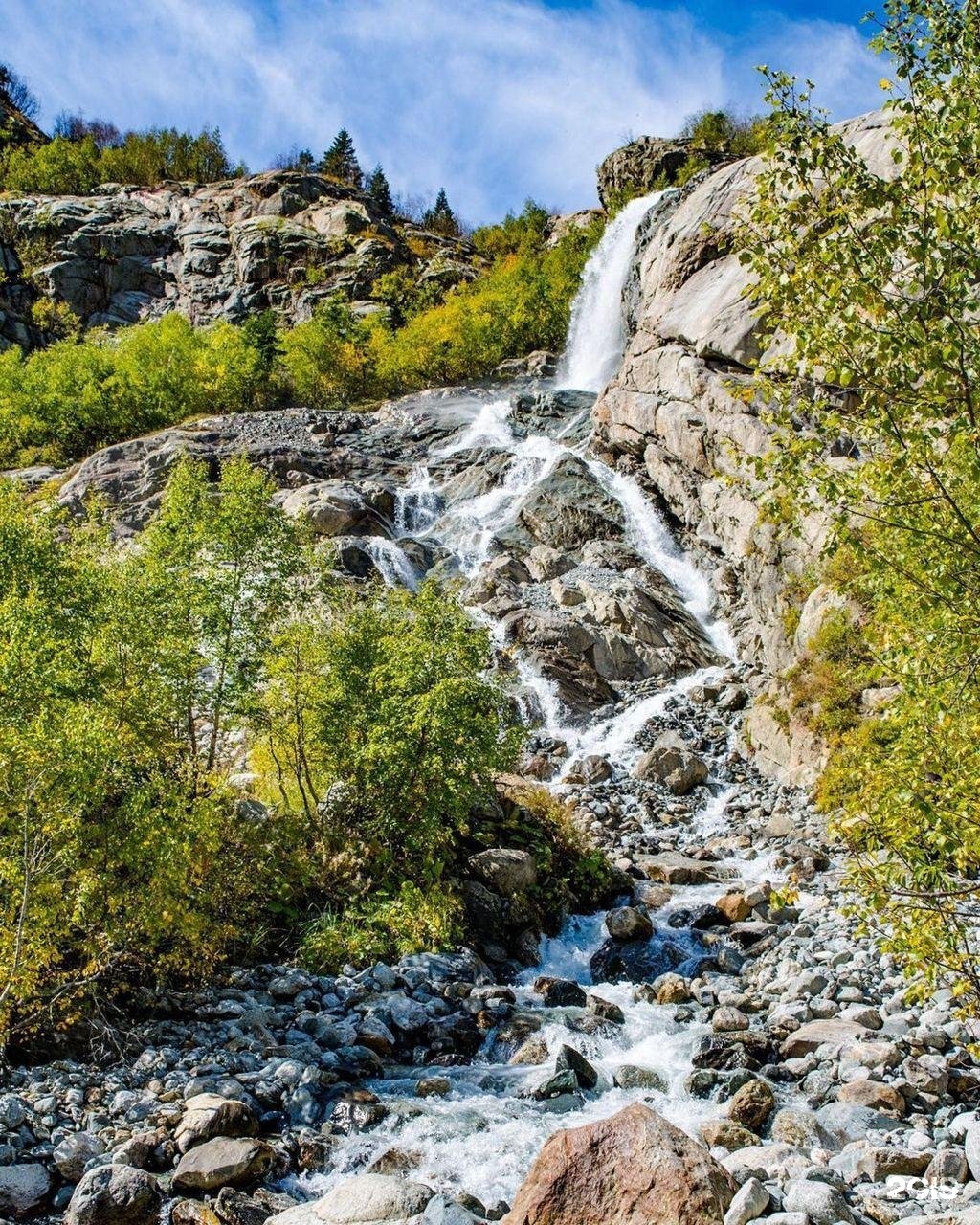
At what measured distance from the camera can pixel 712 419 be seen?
95.9 feet

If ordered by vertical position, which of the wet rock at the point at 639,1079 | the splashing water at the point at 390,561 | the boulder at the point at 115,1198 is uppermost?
the splashing water at the point at 390,561

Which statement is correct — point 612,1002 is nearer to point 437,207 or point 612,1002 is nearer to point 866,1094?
point 866,1094

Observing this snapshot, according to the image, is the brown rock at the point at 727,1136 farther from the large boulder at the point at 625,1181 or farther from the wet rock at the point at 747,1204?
the wet rock at the point at 747,1204

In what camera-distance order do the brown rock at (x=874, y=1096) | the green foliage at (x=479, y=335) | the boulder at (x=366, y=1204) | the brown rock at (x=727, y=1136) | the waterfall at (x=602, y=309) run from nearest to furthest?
1. the boulder at (x=366, y=1204)
2. the brown rock at (x=727, y=1136)
3. the brown rock at (x=874, y=1096)
4. the waterfall at (x=602, y=309)
5. the green foliage at (x=479, y=335)

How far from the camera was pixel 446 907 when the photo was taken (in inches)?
495

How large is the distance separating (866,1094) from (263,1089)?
6042 mm

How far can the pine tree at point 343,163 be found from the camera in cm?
8875

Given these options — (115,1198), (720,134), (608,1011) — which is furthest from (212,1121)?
(720,134)

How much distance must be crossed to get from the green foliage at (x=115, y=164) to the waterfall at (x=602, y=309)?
54.5 meters

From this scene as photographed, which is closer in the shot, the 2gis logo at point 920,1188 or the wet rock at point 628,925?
the 2gis logo at point 920,1188

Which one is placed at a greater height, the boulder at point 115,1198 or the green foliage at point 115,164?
the green foliage at point 115,164

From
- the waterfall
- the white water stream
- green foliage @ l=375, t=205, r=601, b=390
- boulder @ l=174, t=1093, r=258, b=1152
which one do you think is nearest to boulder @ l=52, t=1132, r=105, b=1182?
boulder @ l=174, t=1093, r=258, b=1152

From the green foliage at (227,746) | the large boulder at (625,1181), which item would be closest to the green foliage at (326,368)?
the green foliage at (227,746)

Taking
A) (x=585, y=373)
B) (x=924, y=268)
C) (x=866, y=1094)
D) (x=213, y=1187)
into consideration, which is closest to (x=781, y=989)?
(x=866, y=1094)
